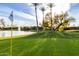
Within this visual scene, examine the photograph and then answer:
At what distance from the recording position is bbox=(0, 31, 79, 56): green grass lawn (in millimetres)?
3623

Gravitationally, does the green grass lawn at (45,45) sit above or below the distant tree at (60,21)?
below

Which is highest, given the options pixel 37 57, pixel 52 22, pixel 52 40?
pixel 52 22

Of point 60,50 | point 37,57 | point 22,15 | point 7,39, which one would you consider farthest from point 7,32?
point 60,50

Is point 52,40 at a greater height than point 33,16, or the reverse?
point 33,16

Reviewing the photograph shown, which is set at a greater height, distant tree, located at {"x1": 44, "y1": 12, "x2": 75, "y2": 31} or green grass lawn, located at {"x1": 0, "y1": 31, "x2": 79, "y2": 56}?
distant tree, located at {"x1": 44, "y1": 12, "x2": 75, "y2": 31}

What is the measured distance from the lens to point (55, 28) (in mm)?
3725

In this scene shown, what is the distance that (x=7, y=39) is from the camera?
12.1 ft

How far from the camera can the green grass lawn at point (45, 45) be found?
362cm

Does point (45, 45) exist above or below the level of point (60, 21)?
below

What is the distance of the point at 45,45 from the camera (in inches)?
144

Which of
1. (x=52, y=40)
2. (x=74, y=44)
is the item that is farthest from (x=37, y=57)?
(x=74, y=44)

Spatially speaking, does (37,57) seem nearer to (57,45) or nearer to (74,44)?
(57,45)

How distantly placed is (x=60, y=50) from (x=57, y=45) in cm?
8

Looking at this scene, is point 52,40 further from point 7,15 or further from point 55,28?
point 7,15
